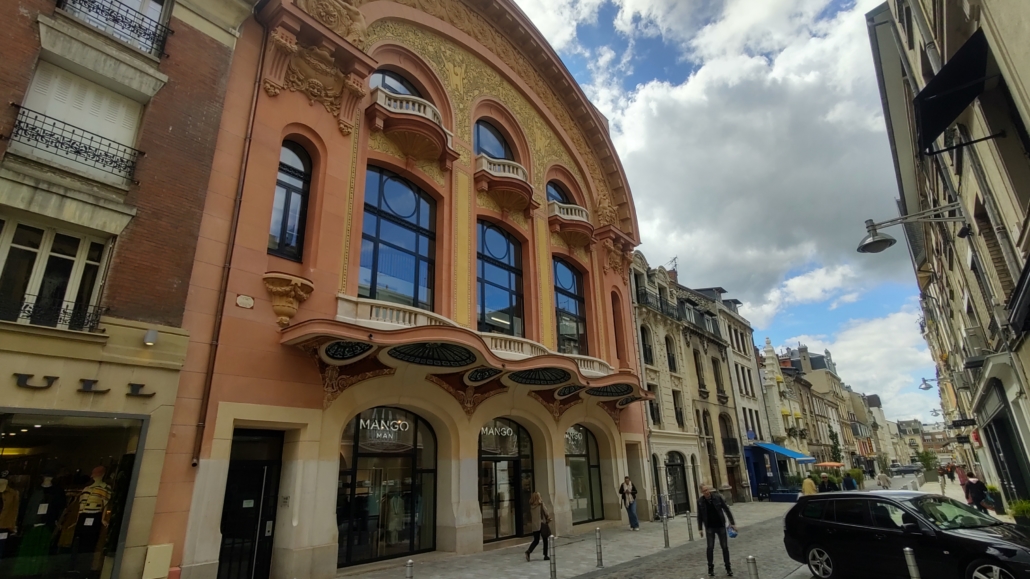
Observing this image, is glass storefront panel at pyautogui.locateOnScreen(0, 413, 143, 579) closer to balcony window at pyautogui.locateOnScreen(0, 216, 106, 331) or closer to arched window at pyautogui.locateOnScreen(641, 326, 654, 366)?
balcony window at pyautogui.locateOnScreen(0, 216, 106, 331)

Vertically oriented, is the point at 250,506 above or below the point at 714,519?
above

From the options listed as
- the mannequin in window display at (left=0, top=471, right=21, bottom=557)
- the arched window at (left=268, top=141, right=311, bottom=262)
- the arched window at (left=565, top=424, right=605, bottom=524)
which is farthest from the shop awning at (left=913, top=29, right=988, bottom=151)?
the mannequin in window display at (left=0, top=471, right=21, bottom=557)

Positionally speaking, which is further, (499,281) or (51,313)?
(499,281)

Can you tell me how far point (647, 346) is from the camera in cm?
2820

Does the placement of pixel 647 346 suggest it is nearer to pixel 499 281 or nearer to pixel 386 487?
pixel 499 281

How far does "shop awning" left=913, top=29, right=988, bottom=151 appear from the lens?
781 centimetres

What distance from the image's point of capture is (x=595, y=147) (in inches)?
1054

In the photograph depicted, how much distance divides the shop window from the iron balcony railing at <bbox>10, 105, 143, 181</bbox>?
7592mm

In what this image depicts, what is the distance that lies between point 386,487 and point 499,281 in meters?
8.30

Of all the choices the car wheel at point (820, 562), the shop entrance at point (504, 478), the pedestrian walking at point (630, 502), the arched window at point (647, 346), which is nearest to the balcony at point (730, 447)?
the arched window at point (647, 346)

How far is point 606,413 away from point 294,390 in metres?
13.3

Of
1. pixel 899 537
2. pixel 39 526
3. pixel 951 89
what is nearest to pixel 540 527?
pixel 899 537

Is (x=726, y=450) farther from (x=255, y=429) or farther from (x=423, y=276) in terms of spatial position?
(x=255, y=429)

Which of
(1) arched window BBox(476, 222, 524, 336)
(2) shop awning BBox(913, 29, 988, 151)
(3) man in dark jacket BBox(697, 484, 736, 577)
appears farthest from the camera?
(1) arched window BBox(476, 222, 524, 336)
